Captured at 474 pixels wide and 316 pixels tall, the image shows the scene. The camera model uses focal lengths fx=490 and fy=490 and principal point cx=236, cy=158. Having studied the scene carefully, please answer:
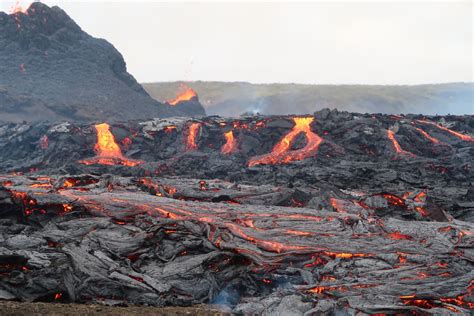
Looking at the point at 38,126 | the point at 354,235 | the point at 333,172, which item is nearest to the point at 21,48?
the point at 38,126

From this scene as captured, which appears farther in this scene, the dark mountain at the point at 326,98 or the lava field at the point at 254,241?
the dark mountain at the point at 326,98

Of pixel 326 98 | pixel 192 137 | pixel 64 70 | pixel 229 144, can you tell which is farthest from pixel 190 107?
pixel 326 98

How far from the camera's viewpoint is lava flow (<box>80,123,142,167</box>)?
1136 inches

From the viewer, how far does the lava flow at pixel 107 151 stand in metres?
28.9

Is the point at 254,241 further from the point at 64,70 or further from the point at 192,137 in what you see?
the point at 64,70

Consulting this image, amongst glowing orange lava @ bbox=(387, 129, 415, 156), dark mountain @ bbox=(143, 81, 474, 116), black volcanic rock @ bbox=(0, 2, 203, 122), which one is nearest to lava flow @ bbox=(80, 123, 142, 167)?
glowing orange lava @ bbox=(387, 129, 415, 156)

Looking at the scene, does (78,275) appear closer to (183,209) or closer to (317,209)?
(183,209)

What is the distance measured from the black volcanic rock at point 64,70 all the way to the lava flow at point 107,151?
749 inches

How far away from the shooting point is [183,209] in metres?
14.2

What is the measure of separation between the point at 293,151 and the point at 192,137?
23.6 feet

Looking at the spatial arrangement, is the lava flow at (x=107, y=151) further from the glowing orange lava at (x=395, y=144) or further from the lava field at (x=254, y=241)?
the glowing orange lava at (x=395, y=144)

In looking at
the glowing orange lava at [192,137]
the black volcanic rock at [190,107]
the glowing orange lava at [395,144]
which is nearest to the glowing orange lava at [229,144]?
the glowing orange lava at [192,137]

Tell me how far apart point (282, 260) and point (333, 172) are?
496 inches

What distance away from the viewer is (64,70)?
59938mm
